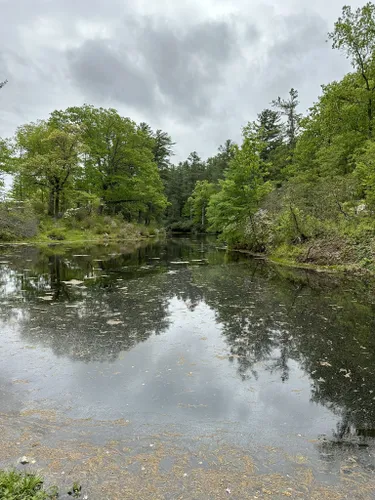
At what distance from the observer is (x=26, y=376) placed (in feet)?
14.5

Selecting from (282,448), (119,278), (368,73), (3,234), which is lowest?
(282,448)

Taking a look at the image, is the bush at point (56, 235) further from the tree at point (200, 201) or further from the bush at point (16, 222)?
the tree at point (200, 201)

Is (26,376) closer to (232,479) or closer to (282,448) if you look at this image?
(232,479)

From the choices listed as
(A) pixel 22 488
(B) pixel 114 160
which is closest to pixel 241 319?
(A) pixel 22 488

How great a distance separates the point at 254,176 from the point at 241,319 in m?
15.9

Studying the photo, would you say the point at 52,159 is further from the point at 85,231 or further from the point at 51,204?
the point at 85,231

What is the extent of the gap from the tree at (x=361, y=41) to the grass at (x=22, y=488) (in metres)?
22.7

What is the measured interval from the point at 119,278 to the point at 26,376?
749 cm

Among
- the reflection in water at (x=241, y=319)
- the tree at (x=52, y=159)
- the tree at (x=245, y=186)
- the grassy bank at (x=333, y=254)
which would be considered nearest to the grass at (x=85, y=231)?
the tree at (x=52, y=159)

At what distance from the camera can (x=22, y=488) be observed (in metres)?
2.32

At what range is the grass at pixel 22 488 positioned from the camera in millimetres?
2234

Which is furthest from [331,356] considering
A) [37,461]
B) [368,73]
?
[368,73]

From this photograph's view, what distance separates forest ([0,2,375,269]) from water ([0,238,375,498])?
7.71 m

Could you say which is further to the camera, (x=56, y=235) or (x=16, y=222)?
(x=56, y=235)
